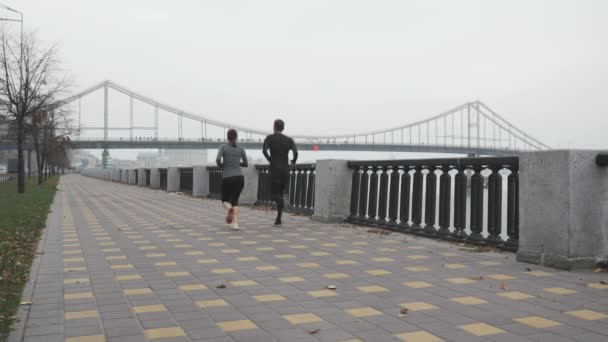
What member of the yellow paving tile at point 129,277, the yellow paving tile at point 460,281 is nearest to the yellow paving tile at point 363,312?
the yellow paving tile at point 460,281

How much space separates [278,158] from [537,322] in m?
6.59

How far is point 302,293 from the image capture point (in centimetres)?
466

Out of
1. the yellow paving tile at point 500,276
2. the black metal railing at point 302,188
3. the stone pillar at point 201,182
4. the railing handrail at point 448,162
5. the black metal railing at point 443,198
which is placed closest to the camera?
the yellow paving tile at point 500,276

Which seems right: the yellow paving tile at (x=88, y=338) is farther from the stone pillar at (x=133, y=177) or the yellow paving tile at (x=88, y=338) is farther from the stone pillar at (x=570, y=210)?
the stone pillar at (x=133, y=177)

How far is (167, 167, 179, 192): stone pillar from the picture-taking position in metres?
24.9

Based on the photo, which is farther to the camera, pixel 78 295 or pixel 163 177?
pixel 163 177

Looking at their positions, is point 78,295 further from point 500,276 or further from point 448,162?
point 448,162

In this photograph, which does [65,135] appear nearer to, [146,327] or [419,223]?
[419,223]

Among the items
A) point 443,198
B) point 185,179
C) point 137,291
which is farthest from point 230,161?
point 185,179

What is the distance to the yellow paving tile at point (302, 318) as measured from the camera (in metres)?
3.83

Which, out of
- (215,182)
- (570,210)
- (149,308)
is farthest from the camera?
(215,182)

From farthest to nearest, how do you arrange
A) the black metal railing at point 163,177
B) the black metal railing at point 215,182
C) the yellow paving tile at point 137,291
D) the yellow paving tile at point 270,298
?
the black metal railing at point 163,177
the black metal railing at point 215,182
the yellow paving tile at point 137,291
the yellow paving tile at point 270,298

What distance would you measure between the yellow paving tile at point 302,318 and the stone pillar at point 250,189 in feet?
38.3

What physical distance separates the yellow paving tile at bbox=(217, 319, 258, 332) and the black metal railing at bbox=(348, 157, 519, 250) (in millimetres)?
4155
